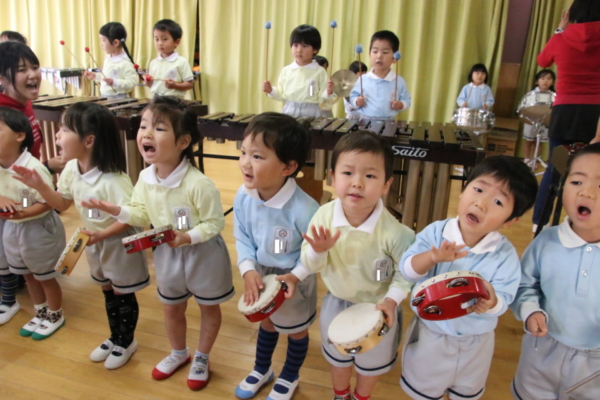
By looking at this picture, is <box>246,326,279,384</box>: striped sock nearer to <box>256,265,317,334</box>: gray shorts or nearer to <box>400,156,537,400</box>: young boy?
<box>256,265,317,334</box>: gray shorts

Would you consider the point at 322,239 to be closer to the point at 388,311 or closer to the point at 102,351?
the point at 388,311

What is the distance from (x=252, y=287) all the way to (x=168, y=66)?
11.5 feet

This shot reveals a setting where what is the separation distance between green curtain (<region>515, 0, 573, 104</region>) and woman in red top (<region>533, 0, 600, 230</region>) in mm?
3328

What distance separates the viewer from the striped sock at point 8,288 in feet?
7.77

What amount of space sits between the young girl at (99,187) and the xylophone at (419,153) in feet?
3.14

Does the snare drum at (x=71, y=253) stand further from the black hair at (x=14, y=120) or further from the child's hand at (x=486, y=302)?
the child's hand at (x=486, y=302)

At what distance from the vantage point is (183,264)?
1753 mm

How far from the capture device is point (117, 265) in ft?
6.18

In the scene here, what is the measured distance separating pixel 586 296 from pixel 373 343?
62 centimetres

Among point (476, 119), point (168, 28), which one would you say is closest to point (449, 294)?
point (168, 28)

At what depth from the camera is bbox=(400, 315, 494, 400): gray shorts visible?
132 centimetres

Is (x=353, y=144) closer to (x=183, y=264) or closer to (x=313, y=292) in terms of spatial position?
(x=313, y=292)

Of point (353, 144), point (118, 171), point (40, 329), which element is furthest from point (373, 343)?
point (40, 329)

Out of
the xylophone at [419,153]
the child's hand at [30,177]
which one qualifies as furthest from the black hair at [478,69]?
the child's hand at [30,177]
